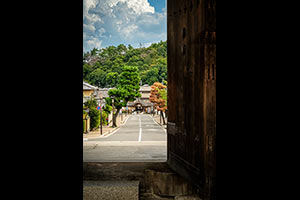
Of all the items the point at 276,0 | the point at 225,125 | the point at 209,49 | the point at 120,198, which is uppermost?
the point at 276,0

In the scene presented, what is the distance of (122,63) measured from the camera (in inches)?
2911

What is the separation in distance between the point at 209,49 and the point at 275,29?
23.4 inches

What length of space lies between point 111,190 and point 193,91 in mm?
1688

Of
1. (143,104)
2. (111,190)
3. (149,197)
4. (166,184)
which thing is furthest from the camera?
(143,104)

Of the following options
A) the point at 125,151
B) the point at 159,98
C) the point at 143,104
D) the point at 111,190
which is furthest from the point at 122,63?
the point at 111,190

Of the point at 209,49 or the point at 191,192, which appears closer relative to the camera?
the point at 209,49

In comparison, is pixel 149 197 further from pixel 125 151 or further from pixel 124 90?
pixel 124 90

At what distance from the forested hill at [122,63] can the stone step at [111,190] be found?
182ft

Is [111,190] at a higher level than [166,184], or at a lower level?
lower

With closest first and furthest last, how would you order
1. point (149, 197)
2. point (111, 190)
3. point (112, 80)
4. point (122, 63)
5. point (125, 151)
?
Answer: point (149, 197) < point (111, 190) < point (125, 151) < point (112, 80) < point (122, 63)

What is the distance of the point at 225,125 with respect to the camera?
73.2 inches

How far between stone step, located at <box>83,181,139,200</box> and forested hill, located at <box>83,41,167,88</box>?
182 ft

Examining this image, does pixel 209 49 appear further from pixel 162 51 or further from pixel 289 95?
pixel 162 51
